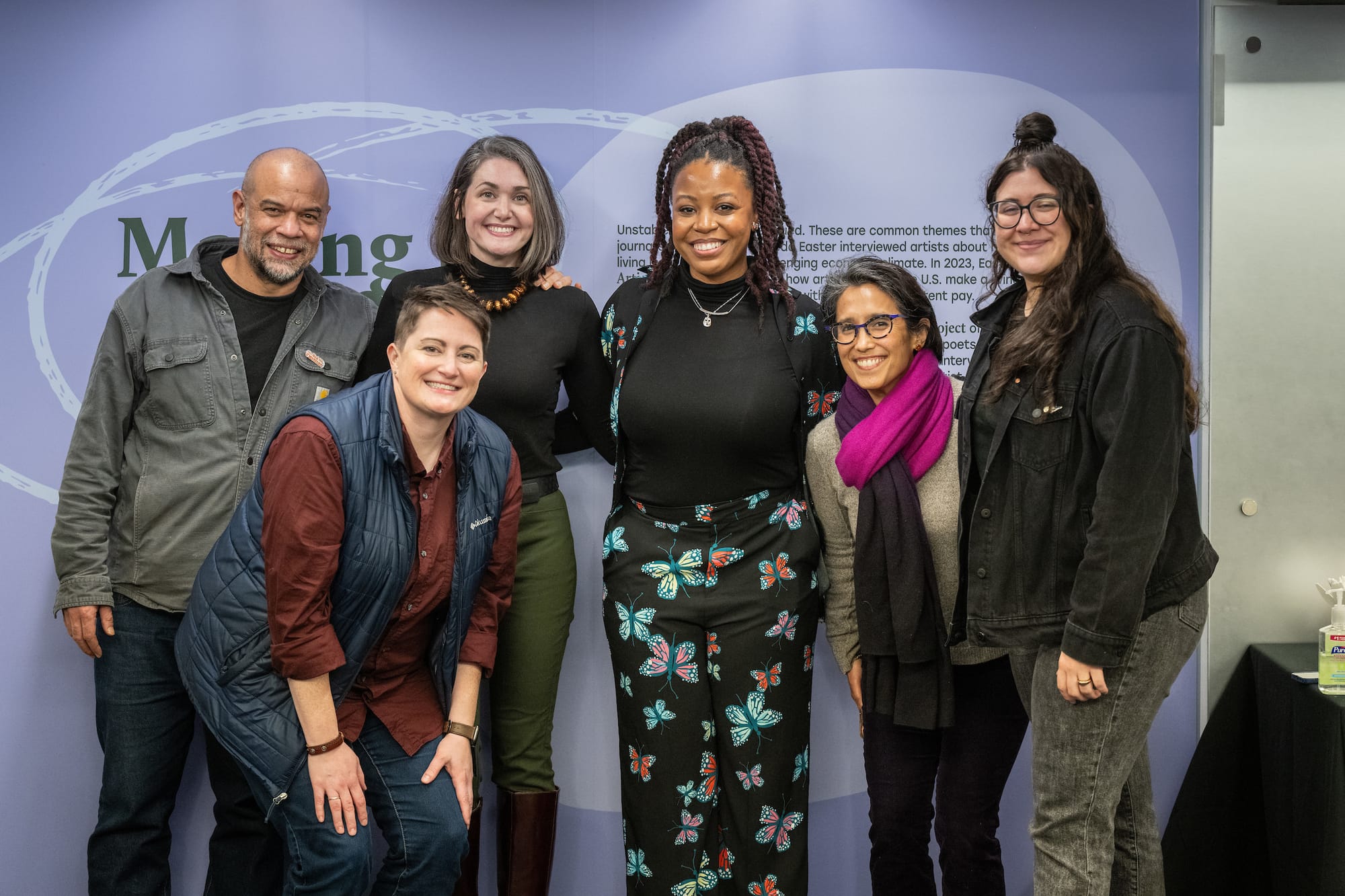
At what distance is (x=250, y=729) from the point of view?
2020mm

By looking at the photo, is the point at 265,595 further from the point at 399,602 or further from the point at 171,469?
the point at 171,469

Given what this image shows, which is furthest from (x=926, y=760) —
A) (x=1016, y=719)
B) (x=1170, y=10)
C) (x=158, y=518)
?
(x=1170, y=10)

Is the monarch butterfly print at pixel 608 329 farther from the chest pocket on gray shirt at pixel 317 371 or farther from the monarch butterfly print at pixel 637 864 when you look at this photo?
the monarch butterfly print at pixel 637 864

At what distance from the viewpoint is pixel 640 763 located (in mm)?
2346

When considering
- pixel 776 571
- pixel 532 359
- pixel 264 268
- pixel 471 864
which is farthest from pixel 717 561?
pixel 264 268

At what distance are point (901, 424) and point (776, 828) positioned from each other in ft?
3.08

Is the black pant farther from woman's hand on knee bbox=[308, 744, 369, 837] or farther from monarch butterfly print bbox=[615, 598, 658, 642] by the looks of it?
woman's hand on knee bbox=[308, 744, 369, 837]

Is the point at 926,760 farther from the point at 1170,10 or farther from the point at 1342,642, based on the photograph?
the point at 1170,10

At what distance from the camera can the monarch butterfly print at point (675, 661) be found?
2293 millimetres

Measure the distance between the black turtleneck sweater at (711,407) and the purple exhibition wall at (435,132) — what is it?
0.53m

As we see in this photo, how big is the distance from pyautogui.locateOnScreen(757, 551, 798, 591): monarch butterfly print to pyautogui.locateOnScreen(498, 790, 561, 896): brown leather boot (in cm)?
81

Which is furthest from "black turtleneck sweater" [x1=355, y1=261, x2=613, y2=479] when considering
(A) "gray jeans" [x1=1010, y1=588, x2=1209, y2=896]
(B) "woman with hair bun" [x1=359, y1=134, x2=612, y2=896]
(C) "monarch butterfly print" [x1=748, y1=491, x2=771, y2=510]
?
(A) "gray jeans" [x1=1010, y1=588, x2=1209, y2=896]

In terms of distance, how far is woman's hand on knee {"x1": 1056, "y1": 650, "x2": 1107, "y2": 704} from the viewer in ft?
6.11

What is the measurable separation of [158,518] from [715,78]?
182 centimetres
